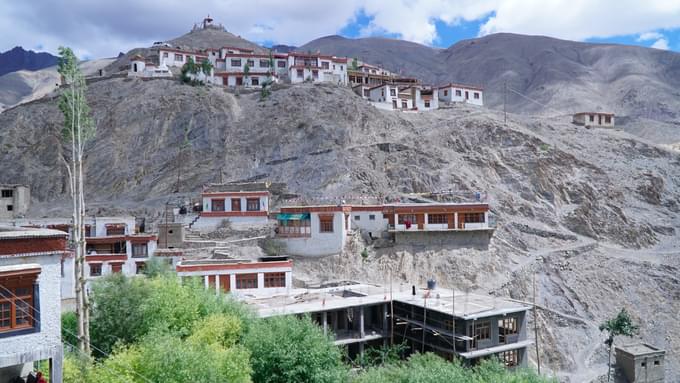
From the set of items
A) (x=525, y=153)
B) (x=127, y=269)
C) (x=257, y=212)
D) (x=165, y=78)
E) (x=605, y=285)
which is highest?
(x=165, y=78)

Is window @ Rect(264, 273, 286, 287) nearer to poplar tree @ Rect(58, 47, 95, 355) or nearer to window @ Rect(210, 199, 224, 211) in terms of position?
window @ Rect(210, 199, 224, 211)

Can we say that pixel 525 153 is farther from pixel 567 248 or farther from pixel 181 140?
pixel 181 140

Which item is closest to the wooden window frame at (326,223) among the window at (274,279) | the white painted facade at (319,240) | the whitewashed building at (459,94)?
the white painted facade at (319,240)

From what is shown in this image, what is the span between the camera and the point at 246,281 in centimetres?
3744

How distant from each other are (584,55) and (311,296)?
507 ft

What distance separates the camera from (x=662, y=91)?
126m

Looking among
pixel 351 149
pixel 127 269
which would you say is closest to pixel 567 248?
pixel 351 149

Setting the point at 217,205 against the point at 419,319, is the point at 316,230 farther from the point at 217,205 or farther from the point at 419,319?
the point at 419,319

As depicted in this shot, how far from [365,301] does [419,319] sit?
3251 mm

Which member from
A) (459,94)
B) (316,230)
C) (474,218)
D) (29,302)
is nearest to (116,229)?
(316,230)

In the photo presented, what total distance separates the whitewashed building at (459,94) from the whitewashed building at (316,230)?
44.3 m

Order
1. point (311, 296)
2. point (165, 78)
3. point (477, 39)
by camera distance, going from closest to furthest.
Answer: point (311, 296) < point (165, 78) < point (477, 39)

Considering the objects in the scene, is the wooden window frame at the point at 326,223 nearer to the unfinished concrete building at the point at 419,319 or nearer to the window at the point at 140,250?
the unfinished concrete building at the point at 419,319

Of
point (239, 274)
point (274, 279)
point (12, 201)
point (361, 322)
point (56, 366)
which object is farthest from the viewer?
point (12, 201)
